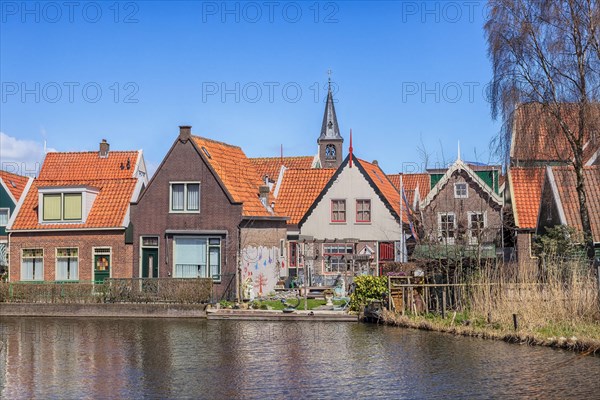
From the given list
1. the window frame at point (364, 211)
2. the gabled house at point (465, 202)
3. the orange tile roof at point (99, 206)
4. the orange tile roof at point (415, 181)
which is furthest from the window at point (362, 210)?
the orange tile roof at point (415, 181)

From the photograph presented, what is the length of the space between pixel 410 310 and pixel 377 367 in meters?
9.52

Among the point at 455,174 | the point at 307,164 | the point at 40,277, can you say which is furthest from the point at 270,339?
the point at 307,164

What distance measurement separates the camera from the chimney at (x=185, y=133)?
38312 millimetres

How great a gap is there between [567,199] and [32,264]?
1032 inches

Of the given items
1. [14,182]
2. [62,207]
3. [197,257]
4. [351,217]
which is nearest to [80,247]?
[62,207]

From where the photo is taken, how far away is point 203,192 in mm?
37969

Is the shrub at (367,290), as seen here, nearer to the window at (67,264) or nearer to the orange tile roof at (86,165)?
the window at (67,264)

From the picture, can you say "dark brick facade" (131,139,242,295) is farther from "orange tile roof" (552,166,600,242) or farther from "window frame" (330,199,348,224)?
"orange tile roof" (552,166,600,242)

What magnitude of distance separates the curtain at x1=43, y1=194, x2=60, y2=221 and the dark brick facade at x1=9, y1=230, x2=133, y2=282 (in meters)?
0.82

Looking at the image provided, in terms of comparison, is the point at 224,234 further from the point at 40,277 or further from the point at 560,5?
the point at 560,5

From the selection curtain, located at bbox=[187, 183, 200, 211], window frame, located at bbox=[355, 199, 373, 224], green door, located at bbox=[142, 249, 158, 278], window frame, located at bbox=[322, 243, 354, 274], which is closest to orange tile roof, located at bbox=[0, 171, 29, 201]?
green door, located at bbox=[142, 249, 158, 278]

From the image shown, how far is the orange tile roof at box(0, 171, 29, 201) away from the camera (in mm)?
49594

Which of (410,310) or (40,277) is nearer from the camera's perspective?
(410,310)

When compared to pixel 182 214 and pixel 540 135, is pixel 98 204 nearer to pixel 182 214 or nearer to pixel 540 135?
pixel 182 214
